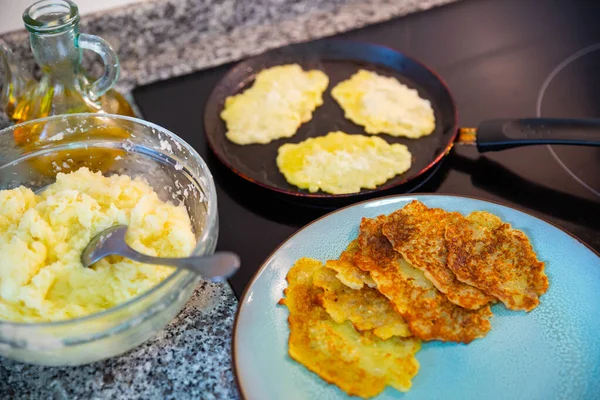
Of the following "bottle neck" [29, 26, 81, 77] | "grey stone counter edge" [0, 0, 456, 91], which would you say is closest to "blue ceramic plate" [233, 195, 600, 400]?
"bottle neck" [29, 26, 81, 77]

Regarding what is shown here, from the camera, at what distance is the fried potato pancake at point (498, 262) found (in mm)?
937

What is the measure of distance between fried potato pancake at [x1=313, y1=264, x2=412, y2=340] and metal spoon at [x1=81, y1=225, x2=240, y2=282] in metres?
0.18

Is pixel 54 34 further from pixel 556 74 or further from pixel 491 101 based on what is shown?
pixel 556 74

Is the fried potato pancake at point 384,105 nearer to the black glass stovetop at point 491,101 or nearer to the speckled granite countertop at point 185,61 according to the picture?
the black glass stovetop at point 491,101

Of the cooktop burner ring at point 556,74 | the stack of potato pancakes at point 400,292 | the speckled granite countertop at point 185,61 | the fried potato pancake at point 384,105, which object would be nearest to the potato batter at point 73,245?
the speckled granite countertop at point 185,61

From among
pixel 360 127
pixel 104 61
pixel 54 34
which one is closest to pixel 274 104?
pixel 360 127

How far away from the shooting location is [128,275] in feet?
2.92

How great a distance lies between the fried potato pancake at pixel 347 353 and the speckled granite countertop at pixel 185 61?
13 centimetres

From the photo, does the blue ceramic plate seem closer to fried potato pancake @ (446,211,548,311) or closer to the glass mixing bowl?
fried potato pancake @ (446,211,548,311)

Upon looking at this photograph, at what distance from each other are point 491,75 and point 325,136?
19.9 inches

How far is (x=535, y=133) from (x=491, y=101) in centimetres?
26

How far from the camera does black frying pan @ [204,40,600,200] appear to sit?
3.93 feet

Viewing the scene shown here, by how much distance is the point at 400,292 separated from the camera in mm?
923

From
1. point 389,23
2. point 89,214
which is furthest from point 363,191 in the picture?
point 389,23
